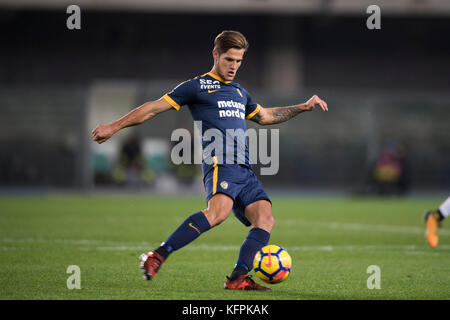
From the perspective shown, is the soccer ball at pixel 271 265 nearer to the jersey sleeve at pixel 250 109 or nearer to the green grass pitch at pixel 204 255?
the green grass pitch at pixel 204 255

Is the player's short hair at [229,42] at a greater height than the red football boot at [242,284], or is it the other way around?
the player's short hair at [229,42]

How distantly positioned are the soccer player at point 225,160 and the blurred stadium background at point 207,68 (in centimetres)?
1706

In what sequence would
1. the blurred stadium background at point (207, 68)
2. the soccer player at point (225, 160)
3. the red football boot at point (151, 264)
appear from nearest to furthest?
the red football boot at point (151, 264), the soccer player at point (225, 160), the blurred stadium background at point (207, 68)

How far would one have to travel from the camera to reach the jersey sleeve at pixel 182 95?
→ 6445 mm

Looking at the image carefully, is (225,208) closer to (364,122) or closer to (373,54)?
(364,122)

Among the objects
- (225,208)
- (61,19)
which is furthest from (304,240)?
(61,19)

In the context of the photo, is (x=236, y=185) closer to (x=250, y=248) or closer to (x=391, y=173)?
(x=250, y=248)

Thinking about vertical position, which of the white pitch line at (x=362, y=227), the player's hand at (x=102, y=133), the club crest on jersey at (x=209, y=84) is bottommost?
the white pitch line at (x=362, y=227)

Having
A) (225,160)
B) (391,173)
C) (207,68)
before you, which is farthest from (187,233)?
(207,68)

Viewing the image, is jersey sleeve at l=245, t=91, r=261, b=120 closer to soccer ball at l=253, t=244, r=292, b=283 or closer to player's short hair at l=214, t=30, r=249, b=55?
player's short hair at l=214, t=30, r=249, b=55

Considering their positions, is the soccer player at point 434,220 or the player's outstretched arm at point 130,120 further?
the soccer player at point 434,220

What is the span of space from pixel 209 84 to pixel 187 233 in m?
1.27

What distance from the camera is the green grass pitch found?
6289 millimetres

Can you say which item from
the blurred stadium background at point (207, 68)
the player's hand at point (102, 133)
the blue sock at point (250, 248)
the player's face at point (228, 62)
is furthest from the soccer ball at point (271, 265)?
the blurred stadium background at point (207, 68)
